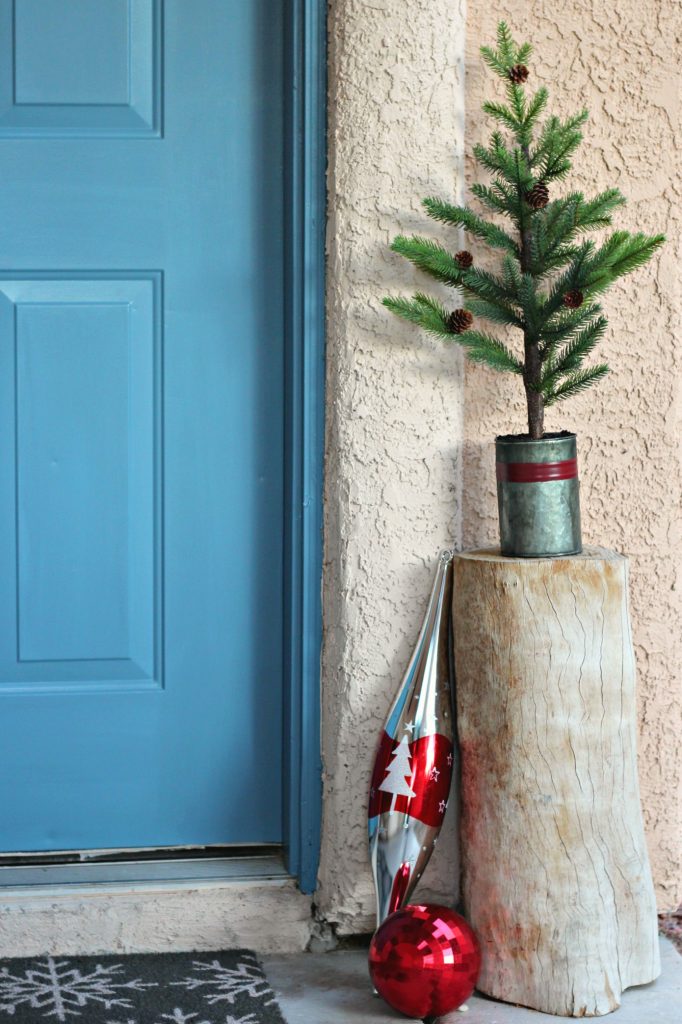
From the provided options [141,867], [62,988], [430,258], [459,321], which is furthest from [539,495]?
[62,988]

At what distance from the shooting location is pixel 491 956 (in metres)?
1.83

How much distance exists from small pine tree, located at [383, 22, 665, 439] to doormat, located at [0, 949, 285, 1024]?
103cm

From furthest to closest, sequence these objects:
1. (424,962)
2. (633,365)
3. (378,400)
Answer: (633,365), (378,400), (424,962)

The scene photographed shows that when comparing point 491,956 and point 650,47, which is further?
point 650,47

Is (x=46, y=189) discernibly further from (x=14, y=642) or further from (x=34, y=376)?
(x=14, y=642)

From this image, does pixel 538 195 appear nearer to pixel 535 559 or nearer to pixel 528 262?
pixel 528 262

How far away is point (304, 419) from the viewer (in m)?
1.98

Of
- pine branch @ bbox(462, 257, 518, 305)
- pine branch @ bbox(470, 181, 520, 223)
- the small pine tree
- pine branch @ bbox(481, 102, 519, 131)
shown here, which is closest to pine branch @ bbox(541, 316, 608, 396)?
the small pine tree

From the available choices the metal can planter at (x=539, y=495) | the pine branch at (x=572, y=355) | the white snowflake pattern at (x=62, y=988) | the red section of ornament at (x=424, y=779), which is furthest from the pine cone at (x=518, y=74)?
the white snowflake pattern at (x=62, y=988)

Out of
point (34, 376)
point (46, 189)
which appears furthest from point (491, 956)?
point (46, 189)

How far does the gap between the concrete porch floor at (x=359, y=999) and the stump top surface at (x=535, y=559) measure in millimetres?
718

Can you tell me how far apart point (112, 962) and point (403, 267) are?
130 centimetres

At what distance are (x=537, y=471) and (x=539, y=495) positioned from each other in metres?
0.04

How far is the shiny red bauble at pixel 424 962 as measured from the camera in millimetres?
1702
